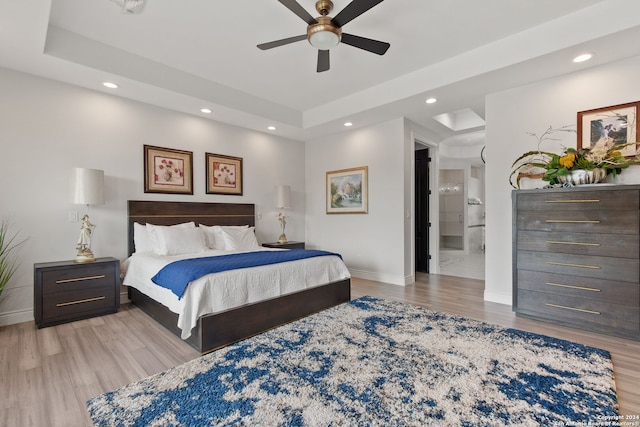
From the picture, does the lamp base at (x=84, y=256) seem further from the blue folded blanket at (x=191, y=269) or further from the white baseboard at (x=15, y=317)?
the blue folded blanket at (x=191, y=269)

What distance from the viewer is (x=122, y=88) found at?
11.8 ft

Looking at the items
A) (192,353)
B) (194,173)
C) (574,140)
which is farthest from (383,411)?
(194,173)

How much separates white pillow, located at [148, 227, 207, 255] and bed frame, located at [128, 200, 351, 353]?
456 mm

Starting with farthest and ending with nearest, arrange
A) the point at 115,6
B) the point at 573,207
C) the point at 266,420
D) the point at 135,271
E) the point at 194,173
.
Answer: the point at 194,173, the point at 135,271, the point at 573,207, the point at 115,6, the point at 266,420

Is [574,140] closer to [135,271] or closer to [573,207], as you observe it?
[573,207]

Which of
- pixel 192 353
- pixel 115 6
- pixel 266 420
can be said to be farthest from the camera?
pixel 115 6

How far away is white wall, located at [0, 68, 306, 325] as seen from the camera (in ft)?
10.4

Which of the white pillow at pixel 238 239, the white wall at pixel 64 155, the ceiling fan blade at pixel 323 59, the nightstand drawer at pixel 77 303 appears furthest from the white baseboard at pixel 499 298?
the nightstand drawer at pixel 77 303

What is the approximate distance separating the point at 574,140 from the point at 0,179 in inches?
238

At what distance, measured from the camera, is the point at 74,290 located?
3.15 metres

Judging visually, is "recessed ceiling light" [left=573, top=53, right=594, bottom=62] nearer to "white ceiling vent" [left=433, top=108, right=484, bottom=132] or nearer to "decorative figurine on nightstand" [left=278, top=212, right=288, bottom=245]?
"white ceiling vent" [left=433, top=108, right=484, bottom=132]

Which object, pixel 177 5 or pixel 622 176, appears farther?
pixel 622 176

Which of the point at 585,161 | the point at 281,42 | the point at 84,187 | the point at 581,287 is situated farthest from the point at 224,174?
the point at 581,287

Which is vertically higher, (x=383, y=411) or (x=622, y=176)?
(x=622, y=176)
